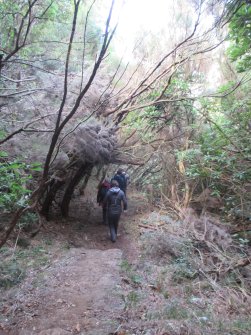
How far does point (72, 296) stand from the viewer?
5.82m

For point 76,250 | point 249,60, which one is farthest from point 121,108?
point 249,60

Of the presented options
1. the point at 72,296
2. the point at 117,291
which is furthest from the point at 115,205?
the point at 72,296

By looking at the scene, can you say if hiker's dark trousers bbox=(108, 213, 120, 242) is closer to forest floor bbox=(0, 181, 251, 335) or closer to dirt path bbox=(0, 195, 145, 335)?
forest floor bbox=(0, 181, 251, 335)

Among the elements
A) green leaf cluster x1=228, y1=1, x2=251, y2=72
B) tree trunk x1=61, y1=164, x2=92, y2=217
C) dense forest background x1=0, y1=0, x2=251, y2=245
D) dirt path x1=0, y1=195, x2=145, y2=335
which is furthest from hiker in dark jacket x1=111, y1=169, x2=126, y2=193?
green leaf cluster x1=228, y1=1, x2=251, y2=72

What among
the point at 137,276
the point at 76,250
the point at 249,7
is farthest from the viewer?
the point at 76,250

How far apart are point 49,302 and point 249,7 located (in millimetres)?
5504

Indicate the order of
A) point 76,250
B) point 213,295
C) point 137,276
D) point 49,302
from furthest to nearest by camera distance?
point 76,250
point 137,276
point 213,295
point 49,302

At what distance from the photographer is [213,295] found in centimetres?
633

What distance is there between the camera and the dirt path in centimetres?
476

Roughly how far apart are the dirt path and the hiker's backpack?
127cm

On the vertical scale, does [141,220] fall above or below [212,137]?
below

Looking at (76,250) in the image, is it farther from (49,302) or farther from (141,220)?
(141,220)

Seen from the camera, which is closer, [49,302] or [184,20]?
[49,302]

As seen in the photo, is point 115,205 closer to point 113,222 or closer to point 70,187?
point 113,222
